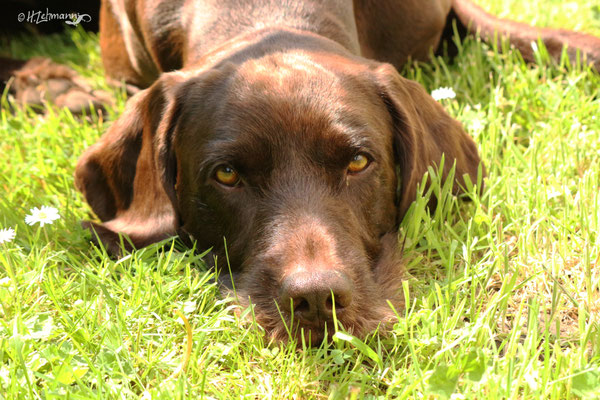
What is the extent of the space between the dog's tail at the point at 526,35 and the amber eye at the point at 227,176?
247 cm

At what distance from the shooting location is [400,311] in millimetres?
2654

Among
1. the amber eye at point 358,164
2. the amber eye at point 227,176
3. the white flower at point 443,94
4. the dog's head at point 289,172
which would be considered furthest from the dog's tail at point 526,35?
the amber eye at point 227,176

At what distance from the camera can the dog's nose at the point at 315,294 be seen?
2289 mm

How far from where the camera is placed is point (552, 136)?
374 cm

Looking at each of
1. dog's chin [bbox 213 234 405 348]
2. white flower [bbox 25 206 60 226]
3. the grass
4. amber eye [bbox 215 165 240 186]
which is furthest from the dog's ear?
white flower [bbox 25 206 60 226]

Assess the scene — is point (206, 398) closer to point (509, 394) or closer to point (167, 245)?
point (509, 394)

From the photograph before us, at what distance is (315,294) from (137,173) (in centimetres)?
125

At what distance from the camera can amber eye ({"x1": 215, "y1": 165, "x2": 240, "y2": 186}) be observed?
278 centimetres

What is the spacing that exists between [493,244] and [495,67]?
1942mm

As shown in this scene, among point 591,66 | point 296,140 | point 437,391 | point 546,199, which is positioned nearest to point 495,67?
point 591,66

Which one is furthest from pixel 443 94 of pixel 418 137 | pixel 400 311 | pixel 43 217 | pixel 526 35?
pixel 43 217

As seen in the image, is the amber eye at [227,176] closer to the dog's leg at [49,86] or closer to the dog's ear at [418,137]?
the dog's ear at [418,137]

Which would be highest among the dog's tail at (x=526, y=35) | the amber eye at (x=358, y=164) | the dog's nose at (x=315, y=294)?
the amber eye at (x=358, y=164)

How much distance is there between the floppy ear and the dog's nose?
2.95 ft
